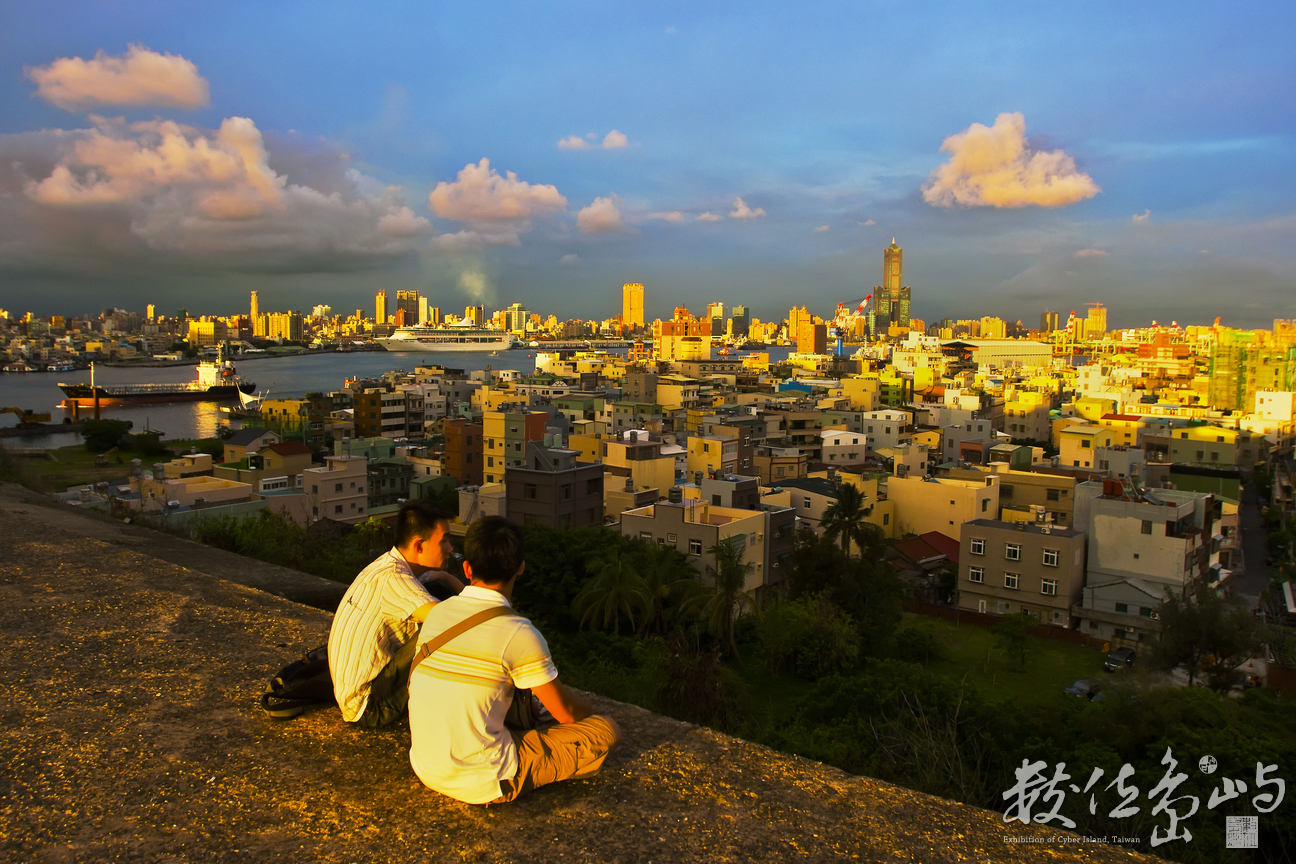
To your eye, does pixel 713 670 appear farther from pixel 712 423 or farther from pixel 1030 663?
pixel 712 423

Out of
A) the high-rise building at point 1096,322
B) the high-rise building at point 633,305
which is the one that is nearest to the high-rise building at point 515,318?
the high-rise building at point 633,305

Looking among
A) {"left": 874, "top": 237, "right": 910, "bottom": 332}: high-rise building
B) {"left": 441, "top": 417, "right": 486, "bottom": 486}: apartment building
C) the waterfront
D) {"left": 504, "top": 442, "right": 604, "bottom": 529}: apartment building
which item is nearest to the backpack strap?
{"left": 504, "top": 442, "right": 604, "bottom": 529}: apartment building

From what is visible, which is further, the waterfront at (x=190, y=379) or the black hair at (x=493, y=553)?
the waterfront at (x=190, y=379)

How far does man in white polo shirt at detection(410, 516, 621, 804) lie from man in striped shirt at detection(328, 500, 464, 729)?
142 mm

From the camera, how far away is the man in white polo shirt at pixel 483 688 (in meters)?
0.85

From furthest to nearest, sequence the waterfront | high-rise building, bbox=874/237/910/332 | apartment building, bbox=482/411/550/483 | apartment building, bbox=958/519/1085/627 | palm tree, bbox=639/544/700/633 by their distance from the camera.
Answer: high-rise building, bbox=874/237/910/332 → the waterfront → apartment building, bbox=482/411/550/483 → apartment building, bbox=958/519/1085/627 → palm tree, bbox=639/544/700/633

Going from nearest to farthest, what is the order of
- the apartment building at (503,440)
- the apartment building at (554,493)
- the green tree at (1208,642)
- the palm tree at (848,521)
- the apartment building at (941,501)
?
the green tree at (1208,642) < the apartment building at (554,493) < the palm tree at (848,521) < the apartment building at (941,501) < the apartment building at (503,440)

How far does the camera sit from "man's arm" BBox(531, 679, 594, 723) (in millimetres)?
874

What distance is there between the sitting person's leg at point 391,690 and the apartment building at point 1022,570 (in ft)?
22.3

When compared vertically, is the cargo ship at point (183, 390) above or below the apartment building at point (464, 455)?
above

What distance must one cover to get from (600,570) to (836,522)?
2.98 metres

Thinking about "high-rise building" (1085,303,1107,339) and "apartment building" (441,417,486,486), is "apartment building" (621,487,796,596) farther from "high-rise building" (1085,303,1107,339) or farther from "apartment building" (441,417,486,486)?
"high-rise building" (1085,303,1107,339)

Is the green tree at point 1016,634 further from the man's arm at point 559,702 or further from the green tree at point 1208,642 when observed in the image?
the man's arm at point 559,702

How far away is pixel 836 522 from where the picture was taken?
8.01 metres
